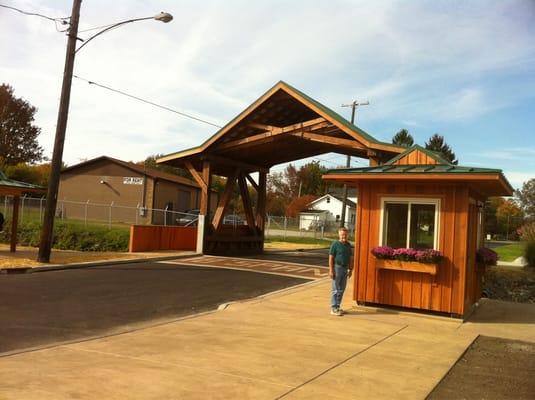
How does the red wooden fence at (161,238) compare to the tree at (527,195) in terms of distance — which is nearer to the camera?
the red wooden fence at (161,238)

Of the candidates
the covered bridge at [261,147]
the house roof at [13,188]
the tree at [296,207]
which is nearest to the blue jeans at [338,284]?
the covered bridge at [261,147]

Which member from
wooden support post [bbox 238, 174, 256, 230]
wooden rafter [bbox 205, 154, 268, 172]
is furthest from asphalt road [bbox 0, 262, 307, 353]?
wooden support post [bbox 238, 174, 256, 230]

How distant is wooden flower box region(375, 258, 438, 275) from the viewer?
988 centimetres

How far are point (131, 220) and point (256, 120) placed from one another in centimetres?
2229

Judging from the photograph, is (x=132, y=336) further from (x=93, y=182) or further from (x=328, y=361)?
(x=93, y=182)

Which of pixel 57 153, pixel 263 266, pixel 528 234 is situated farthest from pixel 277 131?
pixel 528 234

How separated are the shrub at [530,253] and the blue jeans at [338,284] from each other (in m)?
13.8

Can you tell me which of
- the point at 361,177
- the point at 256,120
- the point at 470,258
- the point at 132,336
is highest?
the point at 256,120

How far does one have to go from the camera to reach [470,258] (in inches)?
414

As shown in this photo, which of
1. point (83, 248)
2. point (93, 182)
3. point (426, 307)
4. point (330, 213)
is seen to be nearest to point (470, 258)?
point (426, 307)

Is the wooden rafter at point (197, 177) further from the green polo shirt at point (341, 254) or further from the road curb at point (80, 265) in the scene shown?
the green polo shirt at point (341, 254)

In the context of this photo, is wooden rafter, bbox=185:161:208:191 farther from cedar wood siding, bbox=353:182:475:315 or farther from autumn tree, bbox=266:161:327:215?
autumn tree, bbox=266:161:327:215

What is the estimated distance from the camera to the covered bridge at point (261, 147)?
61.1 ft

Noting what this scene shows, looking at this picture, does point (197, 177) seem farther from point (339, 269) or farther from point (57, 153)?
point (339, 269)
